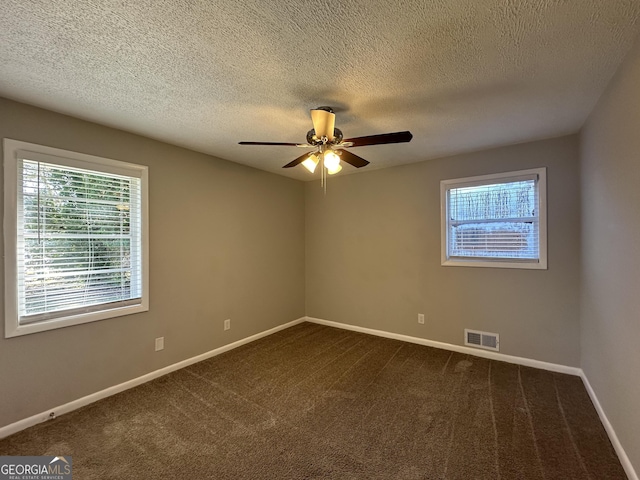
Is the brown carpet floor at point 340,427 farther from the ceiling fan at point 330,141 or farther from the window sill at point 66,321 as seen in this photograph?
the ceiling fan at point 330,141

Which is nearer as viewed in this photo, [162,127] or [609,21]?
[609,21]

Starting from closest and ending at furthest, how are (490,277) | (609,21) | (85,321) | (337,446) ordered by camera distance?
1. (609,21)
2. (337,446)
3. (85,321)
4. (490,277)

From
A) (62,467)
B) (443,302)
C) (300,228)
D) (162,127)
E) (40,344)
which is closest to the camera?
(62,467)

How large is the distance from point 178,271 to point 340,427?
224cm

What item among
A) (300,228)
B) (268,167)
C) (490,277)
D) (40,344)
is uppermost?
(268,167)

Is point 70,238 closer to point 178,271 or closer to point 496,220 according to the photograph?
point 178,271

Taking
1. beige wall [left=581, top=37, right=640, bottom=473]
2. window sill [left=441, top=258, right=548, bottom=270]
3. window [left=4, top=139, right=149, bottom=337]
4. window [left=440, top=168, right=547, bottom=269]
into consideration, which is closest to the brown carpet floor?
beige wall [left=581, top=37, right=640, bottom=473]

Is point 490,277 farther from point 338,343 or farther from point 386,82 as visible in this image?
point 386,82

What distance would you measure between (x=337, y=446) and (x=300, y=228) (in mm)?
3313

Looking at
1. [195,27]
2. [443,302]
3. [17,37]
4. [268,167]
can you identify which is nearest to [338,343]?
[443,302]

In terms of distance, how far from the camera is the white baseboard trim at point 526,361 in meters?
1.76

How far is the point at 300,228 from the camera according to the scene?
189 inches

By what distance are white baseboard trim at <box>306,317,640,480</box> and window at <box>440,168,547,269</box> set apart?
1022mm

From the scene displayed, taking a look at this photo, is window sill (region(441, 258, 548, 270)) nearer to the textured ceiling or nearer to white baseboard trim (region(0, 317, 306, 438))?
the textured ceiling
